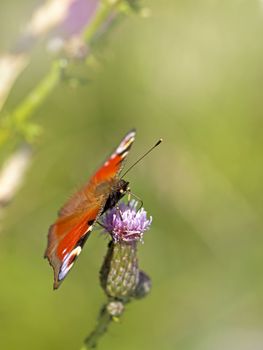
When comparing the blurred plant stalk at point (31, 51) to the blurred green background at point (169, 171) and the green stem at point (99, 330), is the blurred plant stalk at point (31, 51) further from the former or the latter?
the blurred green background at point (169, 171)

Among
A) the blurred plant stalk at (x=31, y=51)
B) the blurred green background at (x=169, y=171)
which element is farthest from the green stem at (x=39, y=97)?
the blurred green background at (x=169, y=171)

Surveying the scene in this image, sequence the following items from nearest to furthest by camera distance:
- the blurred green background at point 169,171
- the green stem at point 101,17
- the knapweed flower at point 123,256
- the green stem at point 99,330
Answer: the green stem at point 99,330 → the knapweed flower at point 123,256 → the green stem at point 101,17 → the blurred green background at point 169,171

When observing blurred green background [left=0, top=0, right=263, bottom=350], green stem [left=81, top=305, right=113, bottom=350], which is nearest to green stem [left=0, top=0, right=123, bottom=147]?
green stem [left=81, top=305, right=113, bottom=350]

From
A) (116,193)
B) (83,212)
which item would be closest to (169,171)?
(116,193)

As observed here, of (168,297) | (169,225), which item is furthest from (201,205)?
(168,297)

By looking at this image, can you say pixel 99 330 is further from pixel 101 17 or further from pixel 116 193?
pixel 101 17

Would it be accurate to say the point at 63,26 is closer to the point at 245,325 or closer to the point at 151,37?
the point at 151,37
